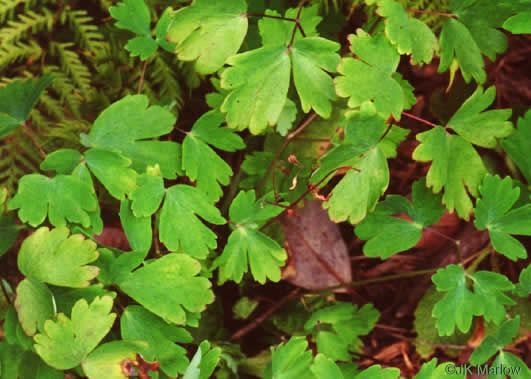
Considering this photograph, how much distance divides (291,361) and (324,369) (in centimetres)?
13

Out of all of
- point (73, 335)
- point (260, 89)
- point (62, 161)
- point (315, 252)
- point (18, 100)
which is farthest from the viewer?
point (315, 252)

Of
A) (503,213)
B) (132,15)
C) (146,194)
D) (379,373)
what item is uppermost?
(132,15)

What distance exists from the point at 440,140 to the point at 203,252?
3.03 feet

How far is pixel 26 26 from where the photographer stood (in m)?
2.02

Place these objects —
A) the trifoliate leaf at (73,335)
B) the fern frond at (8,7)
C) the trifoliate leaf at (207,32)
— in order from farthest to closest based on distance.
A: the fern frond at (8,7) < the trifoliate leaf at (207,32) < the trifoliate leaf at (73,335)

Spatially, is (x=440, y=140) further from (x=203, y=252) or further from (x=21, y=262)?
(x=21, y=262)

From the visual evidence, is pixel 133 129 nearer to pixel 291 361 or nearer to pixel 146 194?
pixel 146 194

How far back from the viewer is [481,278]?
5.65 feet

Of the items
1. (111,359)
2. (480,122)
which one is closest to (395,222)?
(480,122)

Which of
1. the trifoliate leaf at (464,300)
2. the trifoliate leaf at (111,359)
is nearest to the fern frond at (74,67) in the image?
the trifoliate leaf at (111,359)

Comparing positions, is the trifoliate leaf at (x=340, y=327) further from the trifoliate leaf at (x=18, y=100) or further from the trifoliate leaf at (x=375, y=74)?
the trifoliate leaf at (x=18, y=100)

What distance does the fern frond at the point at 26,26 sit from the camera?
200 centimetres

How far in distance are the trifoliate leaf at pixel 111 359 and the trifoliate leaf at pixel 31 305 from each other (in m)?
0.20

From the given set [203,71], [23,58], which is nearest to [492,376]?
[203,71]
